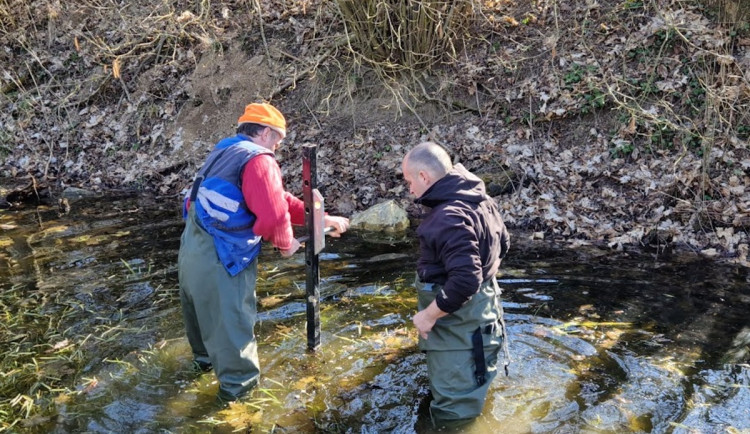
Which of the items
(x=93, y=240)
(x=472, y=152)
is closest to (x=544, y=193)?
(x=472, y=152)

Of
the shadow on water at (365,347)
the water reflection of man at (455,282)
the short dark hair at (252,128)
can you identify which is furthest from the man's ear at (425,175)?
the shadow on water at (365,347)

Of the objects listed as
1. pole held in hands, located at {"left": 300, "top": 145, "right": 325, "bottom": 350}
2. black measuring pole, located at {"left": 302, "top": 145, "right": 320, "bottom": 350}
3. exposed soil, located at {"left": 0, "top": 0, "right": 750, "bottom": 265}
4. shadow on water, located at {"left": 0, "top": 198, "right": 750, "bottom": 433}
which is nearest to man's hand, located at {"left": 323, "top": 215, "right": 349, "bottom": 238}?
pole held in hands, located at {"left": 300, "top": 145, "right": 325, "bottom": 350}

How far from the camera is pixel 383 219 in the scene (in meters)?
8.89

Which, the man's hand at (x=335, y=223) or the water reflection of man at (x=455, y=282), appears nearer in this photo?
the water reflection of man at (x=455, y=282)

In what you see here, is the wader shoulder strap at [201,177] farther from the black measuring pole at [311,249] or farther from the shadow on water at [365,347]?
the shadow on water at [365,347]

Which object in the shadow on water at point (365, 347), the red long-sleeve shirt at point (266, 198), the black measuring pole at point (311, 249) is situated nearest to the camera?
the red long-sleeve shirt at point (266, 198)

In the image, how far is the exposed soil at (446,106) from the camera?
28.5 ft

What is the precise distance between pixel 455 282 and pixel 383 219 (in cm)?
519

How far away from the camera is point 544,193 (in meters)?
9.02

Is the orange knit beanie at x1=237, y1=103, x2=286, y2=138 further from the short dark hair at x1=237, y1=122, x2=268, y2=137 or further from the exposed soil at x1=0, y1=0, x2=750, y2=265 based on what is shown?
the exposed soil at x1=0, y1=0, x2=750, y2=265

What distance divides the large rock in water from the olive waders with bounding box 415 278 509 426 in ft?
15.3

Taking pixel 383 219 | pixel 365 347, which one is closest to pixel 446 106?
pixel 383 219

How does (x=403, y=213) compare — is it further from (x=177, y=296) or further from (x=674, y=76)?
(x=674, y=76)

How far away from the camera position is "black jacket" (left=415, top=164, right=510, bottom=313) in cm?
374
